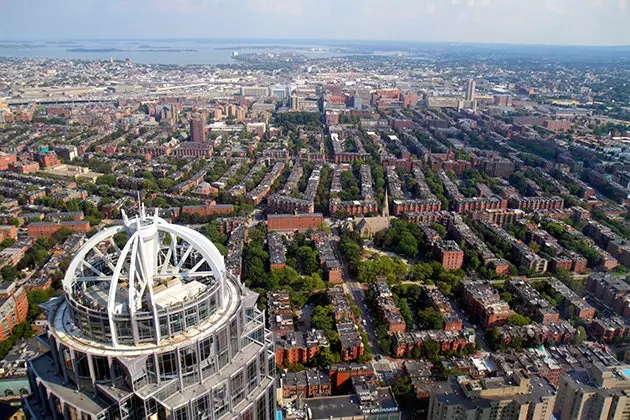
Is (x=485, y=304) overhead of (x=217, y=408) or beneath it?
beneath

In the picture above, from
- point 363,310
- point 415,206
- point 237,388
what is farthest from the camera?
point 415,206

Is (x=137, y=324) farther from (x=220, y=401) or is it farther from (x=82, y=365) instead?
(x=220, y=401)

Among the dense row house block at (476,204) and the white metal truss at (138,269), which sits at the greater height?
the white metal truss at (138,269)

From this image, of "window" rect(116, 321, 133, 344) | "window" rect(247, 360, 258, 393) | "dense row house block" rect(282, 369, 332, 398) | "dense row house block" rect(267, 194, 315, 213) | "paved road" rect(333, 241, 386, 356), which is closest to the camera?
"window" rect(116, 321, 133, 344)

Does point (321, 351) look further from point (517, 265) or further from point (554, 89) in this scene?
point (554, 89)

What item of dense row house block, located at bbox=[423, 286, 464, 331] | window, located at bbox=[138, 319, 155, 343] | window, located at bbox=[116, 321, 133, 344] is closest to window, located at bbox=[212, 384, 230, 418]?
window, located at bbox=[138, 319, 155, 343]

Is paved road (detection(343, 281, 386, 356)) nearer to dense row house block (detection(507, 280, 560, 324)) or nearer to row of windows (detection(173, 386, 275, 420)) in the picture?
dense row house block (detection(507, 280, 560, 324))

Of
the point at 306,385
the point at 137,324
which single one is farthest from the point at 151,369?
the point at 306,385

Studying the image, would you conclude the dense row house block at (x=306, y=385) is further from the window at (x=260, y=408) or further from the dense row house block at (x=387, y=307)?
the window at (x=260, y=408)

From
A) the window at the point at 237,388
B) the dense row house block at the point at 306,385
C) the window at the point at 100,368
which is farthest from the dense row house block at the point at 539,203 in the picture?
the window at the point at 100,368
